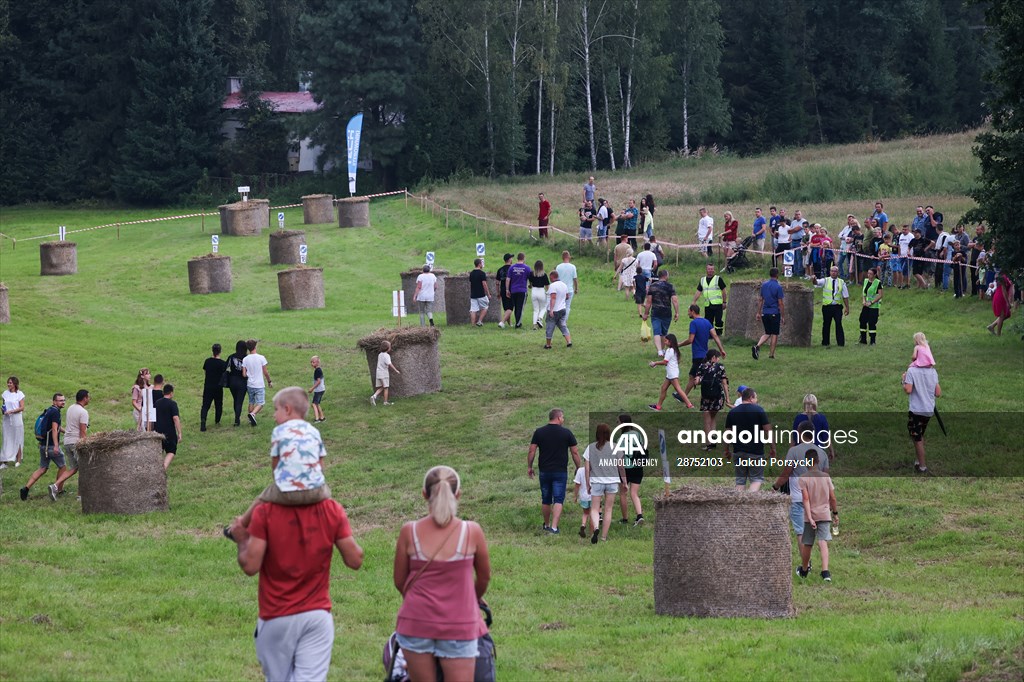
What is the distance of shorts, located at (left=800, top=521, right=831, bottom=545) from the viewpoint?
15375mm

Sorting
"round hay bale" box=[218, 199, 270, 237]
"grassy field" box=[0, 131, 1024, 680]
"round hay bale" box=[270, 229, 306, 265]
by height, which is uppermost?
"round hay bale" box=[218, 199, 270, 237]

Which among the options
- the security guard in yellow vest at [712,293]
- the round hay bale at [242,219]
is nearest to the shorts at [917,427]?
the security guard in yellow vest at [712,293]

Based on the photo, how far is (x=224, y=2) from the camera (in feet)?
278

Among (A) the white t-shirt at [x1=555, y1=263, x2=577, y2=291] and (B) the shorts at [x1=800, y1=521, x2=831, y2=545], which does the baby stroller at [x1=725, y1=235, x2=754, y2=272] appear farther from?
(B) the shorts at [x1=800, y1=521, x2=831, y2=545]

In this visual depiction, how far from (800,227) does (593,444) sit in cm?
2036

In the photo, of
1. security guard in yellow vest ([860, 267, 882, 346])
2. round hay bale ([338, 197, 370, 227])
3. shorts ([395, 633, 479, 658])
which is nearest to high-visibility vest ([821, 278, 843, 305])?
security guard in yellow vest ([860, 267, 882, 346])

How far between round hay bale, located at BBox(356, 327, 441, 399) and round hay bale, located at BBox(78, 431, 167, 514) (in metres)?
7.43

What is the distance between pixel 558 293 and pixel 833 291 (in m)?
5.72

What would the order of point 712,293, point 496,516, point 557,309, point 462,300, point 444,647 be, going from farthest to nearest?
point 462,300 → point 557,309 → point 712,293 → point 496,516 → point 444,647

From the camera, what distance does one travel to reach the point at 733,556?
13.2 meters

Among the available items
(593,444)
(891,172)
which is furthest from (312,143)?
(593,444)

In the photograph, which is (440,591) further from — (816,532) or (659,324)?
(659,324)

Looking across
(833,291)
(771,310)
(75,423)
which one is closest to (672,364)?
(771,310)

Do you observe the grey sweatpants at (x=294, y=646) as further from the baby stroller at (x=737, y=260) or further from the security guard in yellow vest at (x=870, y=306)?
the baby stroller at (x=737, y=260)
